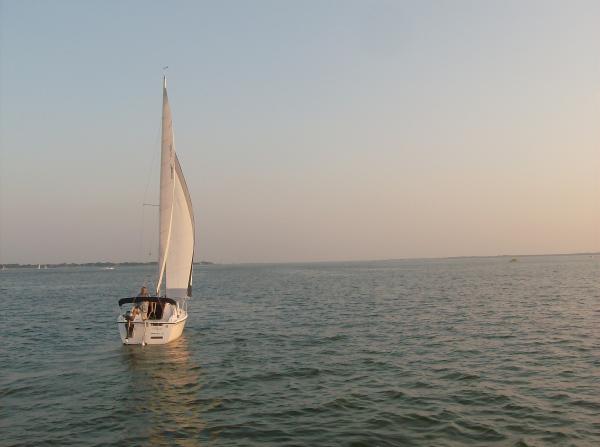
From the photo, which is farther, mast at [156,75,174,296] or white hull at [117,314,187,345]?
mast at [156,75,174,296]

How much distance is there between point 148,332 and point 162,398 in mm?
9188

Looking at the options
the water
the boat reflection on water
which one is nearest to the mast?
the water

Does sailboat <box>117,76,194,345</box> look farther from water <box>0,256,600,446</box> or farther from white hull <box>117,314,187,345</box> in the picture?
water <box>0,256,600,446</box>

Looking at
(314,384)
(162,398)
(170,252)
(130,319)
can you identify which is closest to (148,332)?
(130,319)

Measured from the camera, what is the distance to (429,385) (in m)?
17.4

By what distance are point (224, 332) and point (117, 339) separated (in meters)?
6.57

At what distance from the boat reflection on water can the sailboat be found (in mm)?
1385

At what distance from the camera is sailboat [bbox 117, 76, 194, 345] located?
84.1 ft

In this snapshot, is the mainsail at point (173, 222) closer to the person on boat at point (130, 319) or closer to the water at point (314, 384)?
the person on boat at point (130, 319)

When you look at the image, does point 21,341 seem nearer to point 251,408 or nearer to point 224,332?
point 224,332

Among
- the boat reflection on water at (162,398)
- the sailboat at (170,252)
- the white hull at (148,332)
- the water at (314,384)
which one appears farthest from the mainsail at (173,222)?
the boat reflection on water at (162,398)

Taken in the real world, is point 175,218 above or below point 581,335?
above

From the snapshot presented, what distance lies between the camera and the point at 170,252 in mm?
29391

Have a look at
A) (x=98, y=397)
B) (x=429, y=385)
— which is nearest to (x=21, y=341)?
(x=98, y=397)
